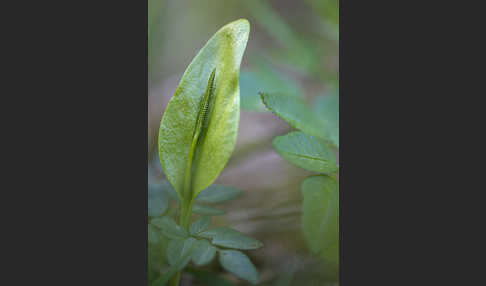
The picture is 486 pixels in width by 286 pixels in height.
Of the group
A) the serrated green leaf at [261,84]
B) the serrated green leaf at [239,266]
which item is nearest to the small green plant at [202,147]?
the serrated green leaf at [239,266]

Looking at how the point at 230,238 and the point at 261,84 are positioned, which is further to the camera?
the point at 261,84

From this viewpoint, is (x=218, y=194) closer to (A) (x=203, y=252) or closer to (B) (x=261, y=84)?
(A) (x=203, y=252)

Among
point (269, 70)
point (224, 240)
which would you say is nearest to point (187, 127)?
point (224, 240)

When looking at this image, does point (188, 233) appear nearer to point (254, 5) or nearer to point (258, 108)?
point (258, 108)

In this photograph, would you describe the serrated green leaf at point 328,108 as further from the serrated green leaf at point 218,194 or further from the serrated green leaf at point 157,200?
→ the serrated green leaf at point 157,200

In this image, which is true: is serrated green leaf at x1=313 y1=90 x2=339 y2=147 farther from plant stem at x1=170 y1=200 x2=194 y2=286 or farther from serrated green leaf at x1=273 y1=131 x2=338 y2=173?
plant stem at x1=170 y1=200 x2=194 y2=286

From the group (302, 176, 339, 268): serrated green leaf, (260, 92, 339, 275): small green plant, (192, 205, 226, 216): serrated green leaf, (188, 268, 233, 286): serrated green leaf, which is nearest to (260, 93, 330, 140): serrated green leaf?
(260, 92, 339, 275): small green plant

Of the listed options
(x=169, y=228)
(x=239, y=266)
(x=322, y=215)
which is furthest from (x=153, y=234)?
(x=322, y=215)
